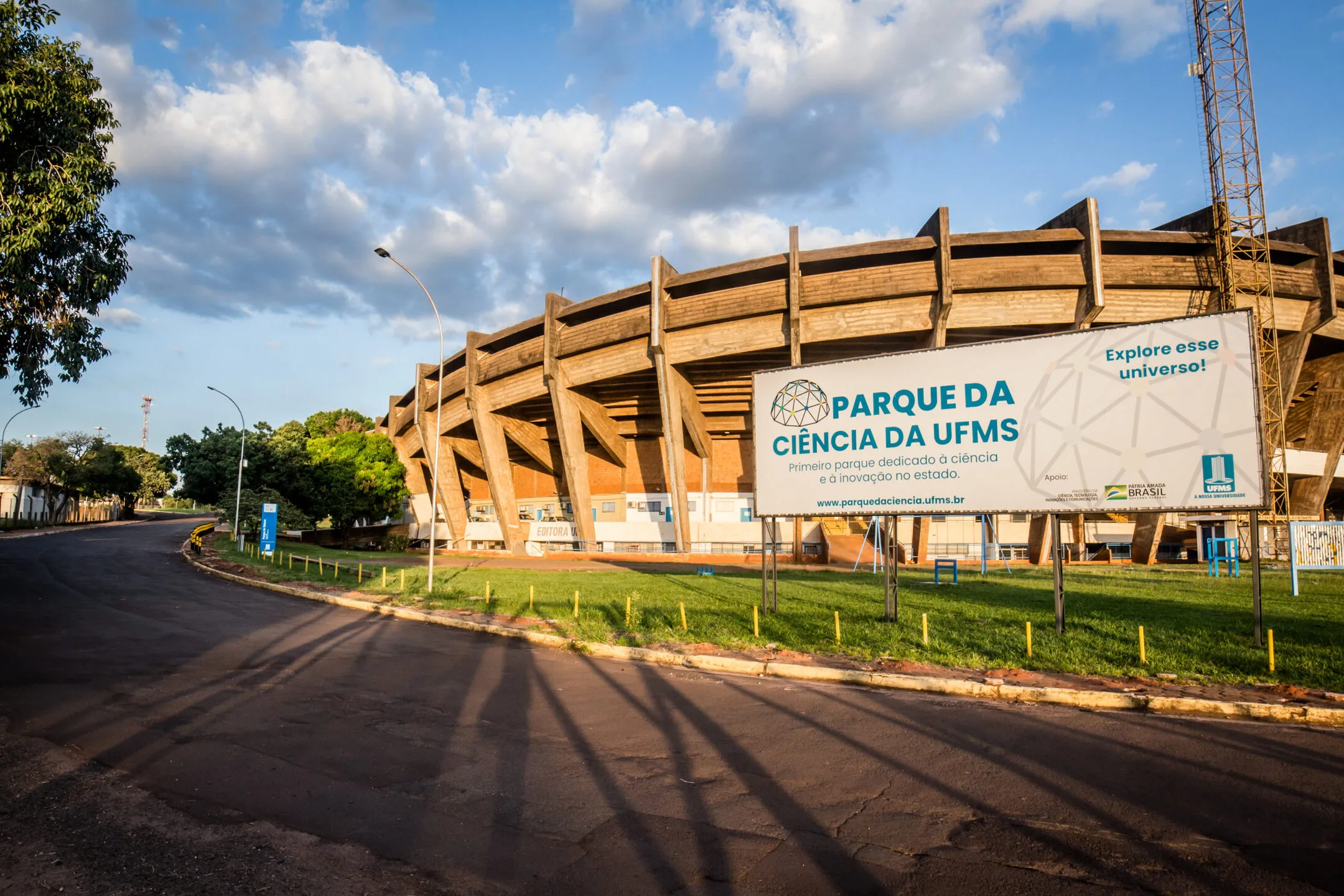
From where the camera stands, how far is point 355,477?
5066 centimetres

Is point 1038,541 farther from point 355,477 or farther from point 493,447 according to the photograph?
point 355,477

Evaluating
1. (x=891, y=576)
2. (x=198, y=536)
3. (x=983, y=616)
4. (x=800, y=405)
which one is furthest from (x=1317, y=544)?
(x=198, y=536)

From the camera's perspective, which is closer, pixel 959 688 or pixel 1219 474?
pixel 959 688

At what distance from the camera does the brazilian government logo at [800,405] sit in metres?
14.0

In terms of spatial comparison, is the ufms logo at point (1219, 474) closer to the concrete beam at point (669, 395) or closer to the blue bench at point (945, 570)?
the blue bench at point (945, 570)

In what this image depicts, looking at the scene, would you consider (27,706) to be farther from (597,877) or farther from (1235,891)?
(1235,891)

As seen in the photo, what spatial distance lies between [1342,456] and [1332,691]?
4477cm

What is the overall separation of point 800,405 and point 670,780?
979 cm

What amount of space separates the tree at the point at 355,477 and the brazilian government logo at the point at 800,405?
136 feet

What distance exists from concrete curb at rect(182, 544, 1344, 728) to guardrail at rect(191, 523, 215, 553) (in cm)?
2702

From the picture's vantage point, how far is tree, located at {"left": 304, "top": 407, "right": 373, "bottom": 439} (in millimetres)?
60216

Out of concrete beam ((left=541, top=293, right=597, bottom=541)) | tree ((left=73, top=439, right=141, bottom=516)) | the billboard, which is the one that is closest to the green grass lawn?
the billboard

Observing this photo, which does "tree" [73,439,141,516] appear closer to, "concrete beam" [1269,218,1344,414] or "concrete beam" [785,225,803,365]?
"concrete beam" [785,225,803,365]

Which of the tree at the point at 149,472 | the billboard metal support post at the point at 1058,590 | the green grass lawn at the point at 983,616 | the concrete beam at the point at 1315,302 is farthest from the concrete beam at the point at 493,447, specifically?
the tree at the point at 149,472
